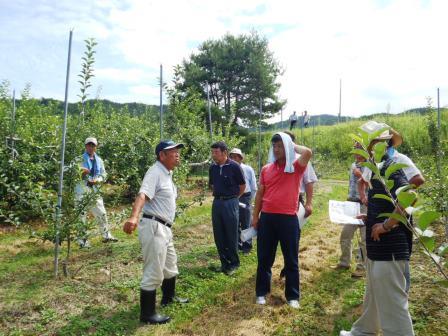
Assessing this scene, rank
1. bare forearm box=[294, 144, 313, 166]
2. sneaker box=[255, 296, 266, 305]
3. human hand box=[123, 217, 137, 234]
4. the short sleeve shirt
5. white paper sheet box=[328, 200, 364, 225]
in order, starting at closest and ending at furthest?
human hand box=[123, 217, 137, 234] < white paper sheet box=[328, 200, 364, 225] < bare forearm box=[294, 144, 313, 166] < the short sleeve shirt < sneaker box=[255, 296, 266, 305]

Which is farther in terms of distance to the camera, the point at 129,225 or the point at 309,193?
the point at 309,193

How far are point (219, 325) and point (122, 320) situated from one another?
37.8 inches

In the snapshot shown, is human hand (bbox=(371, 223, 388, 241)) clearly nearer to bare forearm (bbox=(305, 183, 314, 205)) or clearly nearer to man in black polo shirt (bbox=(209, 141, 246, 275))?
bare forearm (bbox=(305, 183, 314, 205))

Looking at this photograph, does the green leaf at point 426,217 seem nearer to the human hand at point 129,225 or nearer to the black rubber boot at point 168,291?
the human hand at point 129,225

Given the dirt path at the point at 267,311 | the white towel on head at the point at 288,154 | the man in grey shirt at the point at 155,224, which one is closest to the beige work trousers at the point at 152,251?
the man in grey shirt at the point at 155,224

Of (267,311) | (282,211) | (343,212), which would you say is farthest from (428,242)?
(267,311)

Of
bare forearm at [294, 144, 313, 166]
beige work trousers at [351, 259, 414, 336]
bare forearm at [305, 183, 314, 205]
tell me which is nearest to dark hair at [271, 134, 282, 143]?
bare forearm at [294, 144, 313, 166]

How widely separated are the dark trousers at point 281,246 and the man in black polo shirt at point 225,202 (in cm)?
104

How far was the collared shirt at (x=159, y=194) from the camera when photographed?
3531 mm

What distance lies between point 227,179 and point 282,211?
1332 millimetres

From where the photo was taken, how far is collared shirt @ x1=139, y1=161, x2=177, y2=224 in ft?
11.6

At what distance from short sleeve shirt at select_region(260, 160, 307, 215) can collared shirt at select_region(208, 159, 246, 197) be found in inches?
45.1

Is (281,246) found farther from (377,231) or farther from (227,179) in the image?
(377,231)

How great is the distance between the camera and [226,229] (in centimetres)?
507
